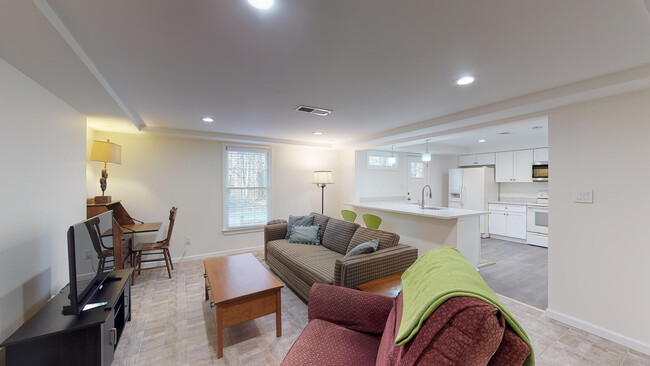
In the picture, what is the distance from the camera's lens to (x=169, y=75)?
2006 mm

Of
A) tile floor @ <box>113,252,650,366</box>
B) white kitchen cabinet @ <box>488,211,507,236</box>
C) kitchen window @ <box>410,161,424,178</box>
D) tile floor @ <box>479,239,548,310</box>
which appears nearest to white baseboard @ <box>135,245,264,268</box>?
tile floor @ <box>113,252,650,366</box>

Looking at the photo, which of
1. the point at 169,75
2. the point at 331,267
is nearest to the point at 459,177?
the point at 331,267

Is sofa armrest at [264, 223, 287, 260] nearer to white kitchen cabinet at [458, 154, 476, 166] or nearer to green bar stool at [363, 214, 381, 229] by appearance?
green bar stool at [363, 214, 381, 229]

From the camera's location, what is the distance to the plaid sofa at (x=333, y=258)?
228 cm

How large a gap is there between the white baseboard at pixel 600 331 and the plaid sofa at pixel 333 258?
5.07ft

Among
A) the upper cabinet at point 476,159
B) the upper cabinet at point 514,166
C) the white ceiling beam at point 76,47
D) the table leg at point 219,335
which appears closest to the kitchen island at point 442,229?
the upper cabinet at point 514,166

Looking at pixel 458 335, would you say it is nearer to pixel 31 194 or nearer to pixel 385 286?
pixel 385 286

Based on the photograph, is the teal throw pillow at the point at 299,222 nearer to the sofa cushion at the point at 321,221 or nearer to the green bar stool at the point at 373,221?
the sofa cushion at the point at 321,221

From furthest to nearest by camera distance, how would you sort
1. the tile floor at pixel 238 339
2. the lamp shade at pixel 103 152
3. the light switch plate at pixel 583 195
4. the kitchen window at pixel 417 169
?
1. the kitchen window at pixel 417 169
2. the lamp shade at pixel 103 152
3. the light switch plate at pixel 583 195
4. the tile floor at pixel 238 339

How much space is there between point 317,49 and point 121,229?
322 centimetres

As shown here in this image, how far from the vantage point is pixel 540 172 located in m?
5.31

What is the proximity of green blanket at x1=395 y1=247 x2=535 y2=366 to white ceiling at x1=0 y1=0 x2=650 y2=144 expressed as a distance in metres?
1.27

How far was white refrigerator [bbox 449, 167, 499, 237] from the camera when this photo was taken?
239 inches

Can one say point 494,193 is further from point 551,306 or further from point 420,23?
point 420,23
